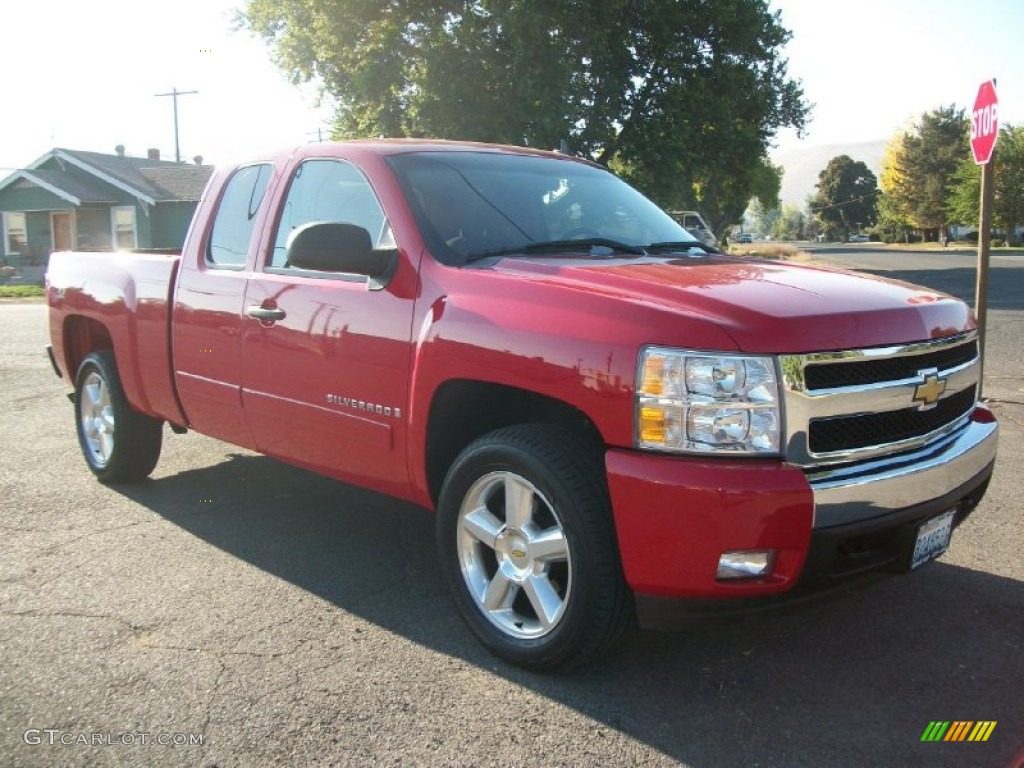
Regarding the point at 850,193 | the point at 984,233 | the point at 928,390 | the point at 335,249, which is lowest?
the point at 928,390

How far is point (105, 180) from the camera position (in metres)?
35.8

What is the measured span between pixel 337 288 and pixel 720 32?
23.5 m

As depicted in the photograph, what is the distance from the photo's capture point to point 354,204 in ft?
13.2

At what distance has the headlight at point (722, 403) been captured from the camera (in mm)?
2717

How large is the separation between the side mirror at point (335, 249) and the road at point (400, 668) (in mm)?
1389

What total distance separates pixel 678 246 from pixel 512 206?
816 mm

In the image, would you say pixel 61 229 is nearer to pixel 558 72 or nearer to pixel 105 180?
pixel 105 180

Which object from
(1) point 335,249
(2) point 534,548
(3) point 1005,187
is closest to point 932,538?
(2) point 534,548

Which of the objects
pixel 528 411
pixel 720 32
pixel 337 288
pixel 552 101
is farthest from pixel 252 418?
pixel 720 32

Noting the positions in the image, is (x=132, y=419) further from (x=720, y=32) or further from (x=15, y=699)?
(x=720, y=32)

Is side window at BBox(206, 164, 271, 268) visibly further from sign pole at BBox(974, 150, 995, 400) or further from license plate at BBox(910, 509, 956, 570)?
sign pole at BBox(974, 150, 995, 400)

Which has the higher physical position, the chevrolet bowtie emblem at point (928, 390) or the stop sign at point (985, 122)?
the stop sign at point (985, 122)

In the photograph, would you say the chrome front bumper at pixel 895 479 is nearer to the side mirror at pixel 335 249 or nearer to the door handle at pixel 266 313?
the side mirror at pixel 335 249

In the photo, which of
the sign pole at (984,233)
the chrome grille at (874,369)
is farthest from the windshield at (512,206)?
the sign pole at (984,233)
